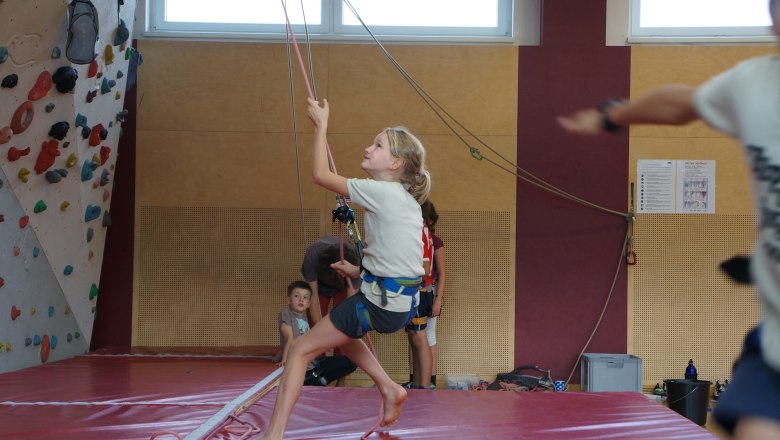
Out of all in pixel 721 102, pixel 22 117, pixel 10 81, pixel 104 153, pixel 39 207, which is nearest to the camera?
pixel 721 102

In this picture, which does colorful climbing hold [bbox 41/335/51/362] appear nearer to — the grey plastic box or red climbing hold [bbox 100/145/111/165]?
red climbing hold [bbox 100/145/111/165]

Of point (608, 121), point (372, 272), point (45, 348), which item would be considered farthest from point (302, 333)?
point (608, 121)

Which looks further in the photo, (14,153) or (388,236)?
(14,153)

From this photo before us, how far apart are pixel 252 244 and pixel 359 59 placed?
1584 millimetres

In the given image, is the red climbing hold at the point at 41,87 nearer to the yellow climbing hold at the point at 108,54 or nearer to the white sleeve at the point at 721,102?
the yellow climbing hold at the point at 108,54

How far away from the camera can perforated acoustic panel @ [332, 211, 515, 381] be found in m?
6.23

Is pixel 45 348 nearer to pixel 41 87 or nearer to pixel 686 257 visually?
pixel 41 87

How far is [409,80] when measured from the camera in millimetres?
5910

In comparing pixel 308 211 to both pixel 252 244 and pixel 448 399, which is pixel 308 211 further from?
pixel 448 399

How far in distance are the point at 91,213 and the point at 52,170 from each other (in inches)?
31.8

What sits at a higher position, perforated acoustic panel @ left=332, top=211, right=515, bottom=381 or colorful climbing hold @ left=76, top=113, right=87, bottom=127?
colorful climbing hold @ left=76, top=113, right=87, bottom=127

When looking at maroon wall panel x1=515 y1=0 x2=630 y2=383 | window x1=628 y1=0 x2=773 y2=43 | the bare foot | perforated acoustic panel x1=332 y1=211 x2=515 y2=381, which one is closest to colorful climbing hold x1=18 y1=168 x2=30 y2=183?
the bare foot

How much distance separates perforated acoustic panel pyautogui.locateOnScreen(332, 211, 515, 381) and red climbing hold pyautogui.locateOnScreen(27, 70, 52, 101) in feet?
9.61

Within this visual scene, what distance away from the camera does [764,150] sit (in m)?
1.39
